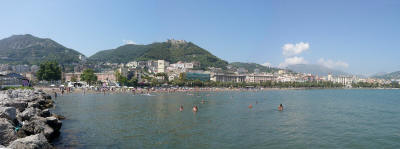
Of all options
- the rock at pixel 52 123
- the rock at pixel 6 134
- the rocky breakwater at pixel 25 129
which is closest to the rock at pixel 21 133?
the rocky breakwater at pixel 25 129

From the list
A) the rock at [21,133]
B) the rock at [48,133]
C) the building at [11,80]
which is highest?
the building at [11,80]

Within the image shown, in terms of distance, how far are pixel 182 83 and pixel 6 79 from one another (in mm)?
68614

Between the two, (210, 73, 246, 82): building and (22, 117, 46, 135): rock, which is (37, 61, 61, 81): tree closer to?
(22, 117, 46, 135): rock

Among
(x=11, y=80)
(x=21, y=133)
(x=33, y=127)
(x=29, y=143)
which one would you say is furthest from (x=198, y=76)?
(x=29, y=143)

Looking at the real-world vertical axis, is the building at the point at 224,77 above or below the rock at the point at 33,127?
above

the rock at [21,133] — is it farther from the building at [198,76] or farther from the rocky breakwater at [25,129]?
the building at [198,76]

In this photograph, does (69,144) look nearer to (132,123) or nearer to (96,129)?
(96,129)

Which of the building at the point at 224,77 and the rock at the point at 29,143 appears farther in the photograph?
the building at the point at 224,77

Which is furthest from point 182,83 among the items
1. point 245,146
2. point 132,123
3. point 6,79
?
point 245,146

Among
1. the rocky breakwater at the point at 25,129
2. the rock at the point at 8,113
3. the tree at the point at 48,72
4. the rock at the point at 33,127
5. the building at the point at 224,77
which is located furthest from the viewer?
the building at the point at 224,77

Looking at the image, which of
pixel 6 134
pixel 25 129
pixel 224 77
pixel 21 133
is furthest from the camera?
pixel 224 77

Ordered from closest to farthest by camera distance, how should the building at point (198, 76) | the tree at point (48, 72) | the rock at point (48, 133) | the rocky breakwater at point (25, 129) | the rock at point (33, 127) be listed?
the rocky breakwater at point (25, 129) < the rock at point (33, 127) < the rock at point (48, 133) < the tree at point (48, 72) < the building at point (198, 76)

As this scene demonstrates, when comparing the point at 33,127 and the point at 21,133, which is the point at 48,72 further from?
the point at 21,133

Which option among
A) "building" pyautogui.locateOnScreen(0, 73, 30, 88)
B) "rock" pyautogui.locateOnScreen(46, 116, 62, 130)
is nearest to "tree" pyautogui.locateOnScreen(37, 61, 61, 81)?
"building" pyautogui.locateOnScreen(0, 73, 30, 88)
